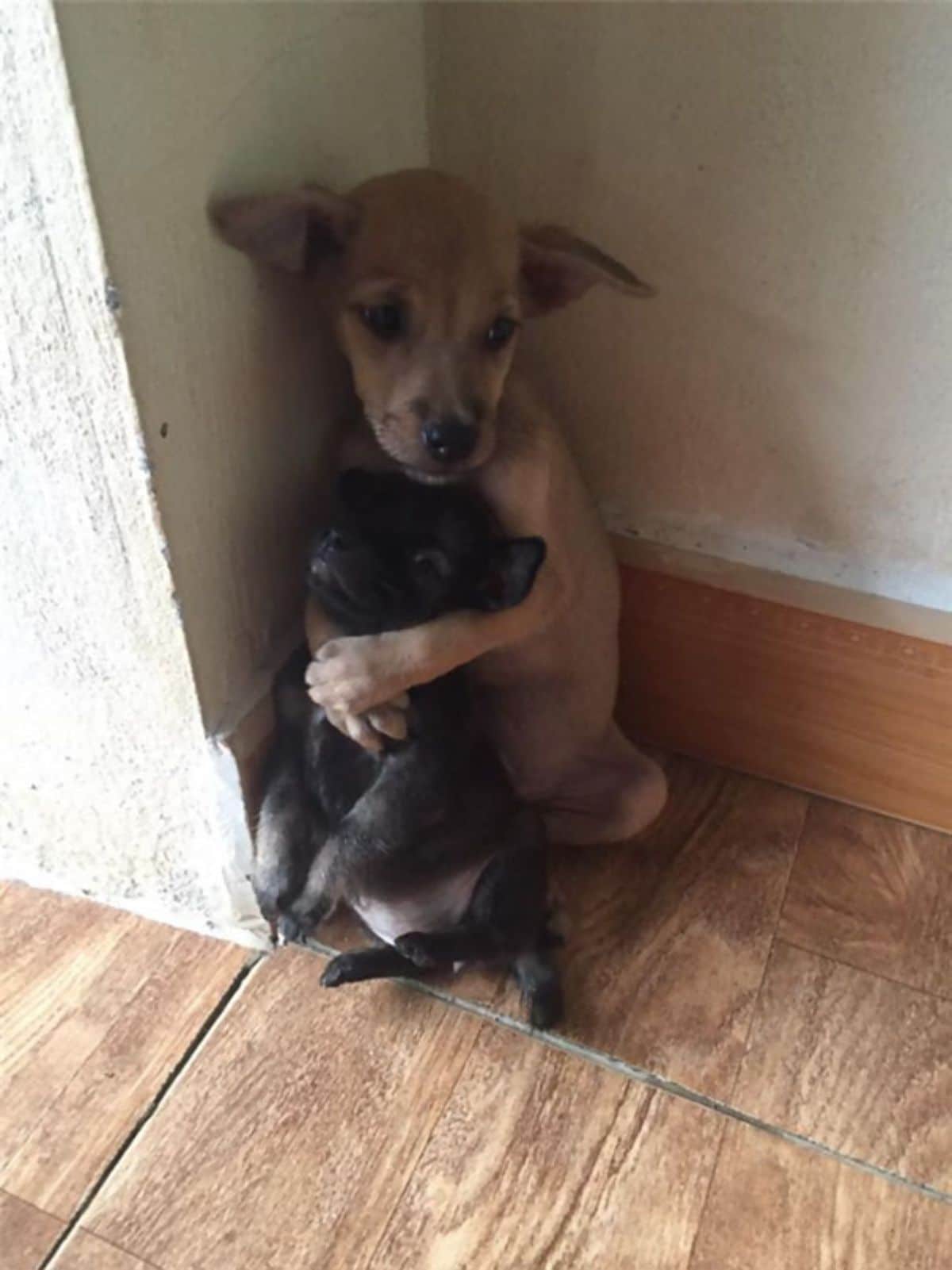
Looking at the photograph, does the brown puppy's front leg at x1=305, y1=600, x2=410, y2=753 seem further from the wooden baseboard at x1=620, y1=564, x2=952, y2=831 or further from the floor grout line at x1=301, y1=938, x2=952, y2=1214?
the wooden baseboard at x1=620, y1=564, x2=952, y2=831

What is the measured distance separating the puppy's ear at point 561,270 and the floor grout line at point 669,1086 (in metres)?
0.70

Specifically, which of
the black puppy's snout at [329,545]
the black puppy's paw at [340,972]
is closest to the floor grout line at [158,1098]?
the black puppy's paw at [340,972]

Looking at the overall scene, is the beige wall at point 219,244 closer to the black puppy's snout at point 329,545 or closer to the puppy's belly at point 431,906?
the black puppy's snout at point 329,545

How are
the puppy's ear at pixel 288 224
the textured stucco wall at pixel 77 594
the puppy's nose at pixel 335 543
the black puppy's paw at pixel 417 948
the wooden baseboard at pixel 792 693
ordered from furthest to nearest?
the wooden baseboard at pixel 792 693, the black puppy's paw at pixel 417 948, the puppy's nose at pixel 335 543, the puppy's ear at pixel 288 224, the textured stucco wall at pixel 77 594

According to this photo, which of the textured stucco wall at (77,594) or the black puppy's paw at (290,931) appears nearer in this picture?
the textured stucco wall at (77,594)

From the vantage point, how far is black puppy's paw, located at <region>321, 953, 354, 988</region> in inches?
45.2

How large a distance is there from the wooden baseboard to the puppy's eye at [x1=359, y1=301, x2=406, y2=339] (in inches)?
19.3

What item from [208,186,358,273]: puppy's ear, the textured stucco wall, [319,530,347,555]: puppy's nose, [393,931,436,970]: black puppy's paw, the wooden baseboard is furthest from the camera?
the wooden baseboard

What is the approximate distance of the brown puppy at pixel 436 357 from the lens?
3.26ft

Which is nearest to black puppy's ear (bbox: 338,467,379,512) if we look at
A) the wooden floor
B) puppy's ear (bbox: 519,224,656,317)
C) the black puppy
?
the black puppy

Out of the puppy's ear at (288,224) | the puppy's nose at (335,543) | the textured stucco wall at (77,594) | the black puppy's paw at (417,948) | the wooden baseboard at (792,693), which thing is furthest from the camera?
the wooden baseboard at (792,693)

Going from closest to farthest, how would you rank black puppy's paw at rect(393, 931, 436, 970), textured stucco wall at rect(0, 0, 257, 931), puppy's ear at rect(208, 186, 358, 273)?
textured stucco wall at rect(0, 0, 257, 931) < puppy's ear at rect(208, 186, 358, 273) < black puppy's paw at rect(393, 931, 436, 970)

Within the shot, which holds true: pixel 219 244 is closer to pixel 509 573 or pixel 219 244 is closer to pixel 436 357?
pixel 436 357

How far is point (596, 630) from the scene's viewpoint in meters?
1.27
